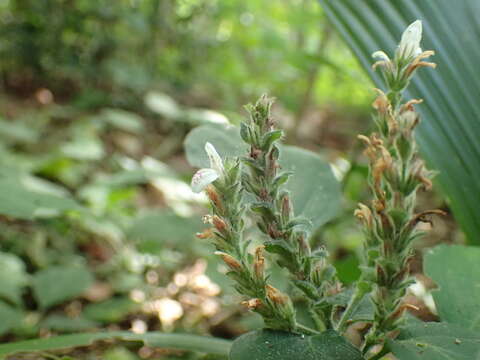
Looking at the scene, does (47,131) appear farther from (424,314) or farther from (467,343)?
(467,343)

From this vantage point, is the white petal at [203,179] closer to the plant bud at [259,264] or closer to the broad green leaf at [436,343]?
the plant bud at [259,264]

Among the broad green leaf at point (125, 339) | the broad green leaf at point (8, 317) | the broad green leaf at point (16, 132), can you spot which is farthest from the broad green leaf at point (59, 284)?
the broad green leaf at point (16, 132)

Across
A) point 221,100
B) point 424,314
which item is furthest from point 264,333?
point 221,100

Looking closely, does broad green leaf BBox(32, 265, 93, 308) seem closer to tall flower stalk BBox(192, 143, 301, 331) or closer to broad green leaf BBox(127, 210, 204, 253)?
broad green leaf BBox(127, 210, 204, 253)

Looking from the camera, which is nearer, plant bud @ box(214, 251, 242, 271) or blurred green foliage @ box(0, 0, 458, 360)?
plant bud @ box(214, 251, 242, 271)

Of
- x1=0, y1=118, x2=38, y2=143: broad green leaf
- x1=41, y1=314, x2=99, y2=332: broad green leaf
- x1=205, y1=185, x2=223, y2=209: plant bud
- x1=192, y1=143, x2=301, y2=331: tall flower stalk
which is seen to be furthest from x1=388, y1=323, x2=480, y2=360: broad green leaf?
x1=0, y1=118, x2=38, y2=143: broad green leaf

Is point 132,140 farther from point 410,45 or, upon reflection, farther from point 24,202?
point 410,45

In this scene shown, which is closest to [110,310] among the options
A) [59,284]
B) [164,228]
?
[59,284]
